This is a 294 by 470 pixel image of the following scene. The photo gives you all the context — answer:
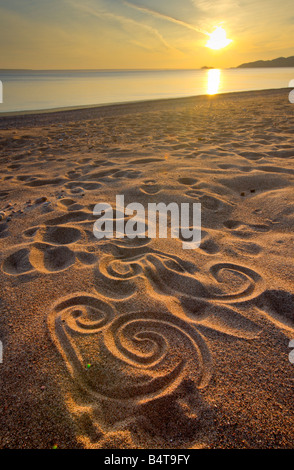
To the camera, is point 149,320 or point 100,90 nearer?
point 149,320

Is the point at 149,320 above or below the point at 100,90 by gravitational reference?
below

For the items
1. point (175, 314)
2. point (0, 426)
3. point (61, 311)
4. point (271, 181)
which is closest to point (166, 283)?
point (175, 314)

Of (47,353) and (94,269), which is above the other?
(94,269)

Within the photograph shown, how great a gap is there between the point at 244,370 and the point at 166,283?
30.5 inches

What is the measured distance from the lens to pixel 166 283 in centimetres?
199

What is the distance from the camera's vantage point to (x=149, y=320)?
169 cm

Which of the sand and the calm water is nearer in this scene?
the sand

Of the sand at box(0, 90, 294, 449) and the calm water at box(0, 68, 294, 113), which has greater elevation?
the calm water at box(0, 68, 294, 113)

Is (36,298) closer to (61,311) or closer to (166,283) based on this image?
(61,311)

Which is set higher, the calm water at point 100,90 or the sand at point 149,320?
the calm water at point 100,90

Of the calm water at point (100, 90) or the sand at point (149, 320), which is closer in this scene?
the sand at point (149, 320)

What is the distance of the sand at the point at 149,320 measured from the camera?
119cm

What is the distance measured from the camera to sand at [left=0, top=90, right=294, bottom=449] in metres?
1.19
